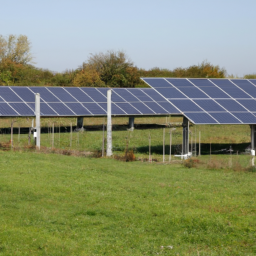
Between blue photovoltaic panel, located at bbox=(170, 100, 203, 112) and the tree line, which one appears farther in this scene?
the tree line

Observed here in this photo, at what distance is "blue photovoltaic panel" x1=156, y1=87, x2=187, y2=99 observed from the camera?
26.5m

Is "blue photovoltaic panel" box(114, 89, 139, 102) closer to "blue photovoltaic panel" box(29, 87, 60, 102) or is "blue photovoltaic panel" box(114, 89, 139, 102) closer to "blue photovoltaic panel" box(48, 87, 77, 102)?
"blue photovoltaic panel" box(48, 87, 77, 102)

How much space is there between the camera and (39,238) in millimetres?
10195

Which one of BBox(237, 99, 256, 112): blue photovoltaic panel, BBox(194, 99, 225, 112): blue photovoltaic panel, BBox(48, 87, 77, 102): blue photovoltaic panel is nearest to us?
BBox(194, 99, 225, 112): blue photovoltaic panel

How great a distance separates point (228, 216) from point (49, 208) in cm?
468

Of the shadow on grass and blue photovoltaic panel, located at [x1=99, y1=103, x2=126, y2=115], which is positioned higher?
blue photovoltaic panel, located at [x1=99, y1=103, x2=126, y2=115]

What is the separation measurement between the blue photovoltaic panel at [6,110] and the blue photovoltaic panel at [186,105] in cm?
1131

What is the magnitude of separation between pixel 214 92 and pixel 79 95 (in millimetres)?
12187

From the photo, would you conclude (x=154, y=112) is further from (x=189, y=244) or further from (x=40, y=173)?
(x=189, y=244)

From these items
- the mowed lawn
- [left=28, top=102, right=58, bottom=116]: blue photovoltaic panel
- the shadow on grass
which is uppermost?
[left=28, top=102, right=58, bottom=116]: blue photovoltaic panel

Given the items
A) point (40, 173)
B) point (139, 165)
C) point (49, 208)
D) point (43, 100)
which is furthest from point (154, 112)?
point (49, 208)

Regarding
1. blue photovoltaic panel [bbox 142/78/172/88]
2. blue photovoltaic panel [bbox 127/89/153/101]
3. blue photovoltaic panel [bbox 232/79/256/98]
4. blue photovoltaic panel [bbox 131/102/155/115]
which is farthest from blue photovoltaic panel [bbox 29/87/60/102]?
blue photovoltaic panel [bbox 232/79/256/98]

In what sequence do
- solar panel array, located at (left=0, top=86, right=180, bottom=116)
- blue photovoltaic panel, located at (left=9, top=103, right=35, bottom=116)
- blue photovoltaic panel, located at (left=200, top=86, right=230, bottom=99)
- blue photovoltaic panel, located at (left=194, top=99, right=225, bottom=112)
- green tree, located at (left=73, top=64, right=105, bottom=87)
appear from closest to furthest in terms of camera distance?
blue photovoltaic panel, located at (left=194, top=99, right=225, bottom=112) → blue photovoltaic panel, located at (left=200, top=86, right=230, bottom=99) → blue photovoltaic panel, located at (left=9, top=103, right=35, bottom=116) → solar panel array, located at (left=0, top=86, right=180, bottom=116) → green tree, located at (left=73, top=64, right=105, bottom=87)

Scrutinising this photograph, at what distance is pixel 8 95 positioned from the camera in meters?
34.3
